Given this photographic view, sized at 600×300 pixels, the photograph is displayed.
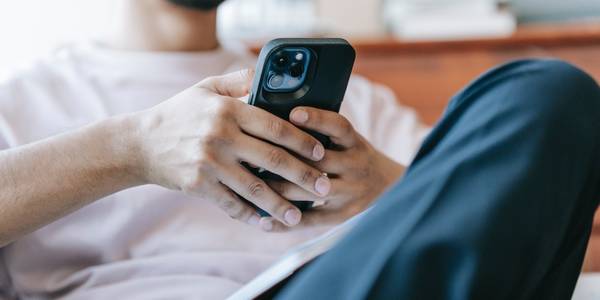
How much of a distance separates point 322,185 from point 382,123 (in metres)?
0.41

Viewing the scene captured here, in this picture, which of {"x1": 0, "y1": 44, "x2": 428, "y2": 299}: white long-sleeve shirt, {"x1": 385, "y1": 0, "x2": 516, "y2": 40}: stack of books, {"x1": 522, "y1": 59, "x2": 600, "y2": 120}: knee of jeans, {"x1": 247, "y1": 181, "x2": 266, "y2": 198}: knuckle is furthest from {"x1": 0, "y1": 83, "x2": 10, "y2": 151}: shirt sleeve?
{"x1": 385, "y1": 0, "x2": 516, "y2": 40}: stack of books

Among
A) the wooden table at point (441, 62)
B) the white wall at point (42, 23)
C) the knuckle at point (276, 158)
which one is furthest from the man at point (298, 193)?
the white wall at point (42, 23)

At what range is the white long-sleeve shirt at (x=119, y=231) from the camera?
0.80m

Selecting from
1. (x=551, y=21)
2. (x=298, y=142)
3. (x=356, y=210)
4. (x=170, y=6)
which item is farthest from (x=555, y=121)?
(x=551, y=21)

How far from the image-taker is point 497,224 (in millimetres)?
461

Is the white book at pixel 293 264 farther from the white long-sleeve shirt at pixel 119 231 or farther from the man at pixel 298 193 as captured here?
the white long-sleeve shirt at pixel 119 231

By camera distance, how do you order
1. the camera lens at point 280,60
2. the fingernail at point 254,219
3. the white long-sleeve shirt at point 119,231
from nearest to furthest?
the camera lens at point 280,60
the fingernail at point 254,219
the white long-sleeve shirt at point 119,231

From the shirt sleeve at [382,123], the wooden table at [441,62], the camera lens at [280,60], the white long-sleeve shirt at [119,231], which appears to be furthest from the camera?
the wooden table at [441,62]

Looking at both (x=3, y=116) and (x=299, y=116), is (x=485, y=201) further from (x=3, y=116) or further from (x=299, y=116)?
(x=3, y=116)

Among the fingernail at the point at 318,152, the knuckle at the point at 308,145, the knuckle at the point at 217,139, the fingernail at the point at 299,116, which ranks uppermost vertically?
the fingernail at the point at 299,116

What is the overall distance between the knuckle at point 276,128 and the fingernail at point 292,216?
96 millimetres

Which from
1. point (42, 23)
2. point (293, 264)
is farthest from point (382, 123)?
point (42, 23)

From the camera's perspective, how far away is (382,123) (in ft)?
3.47

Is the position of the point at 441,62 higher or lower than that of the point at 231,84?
lower
